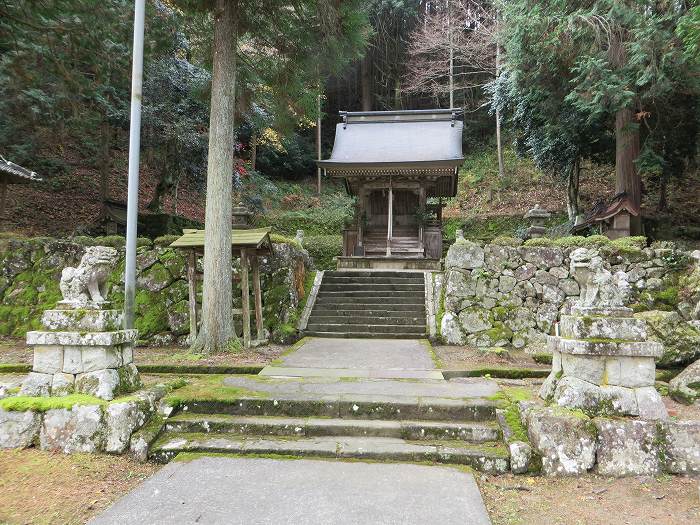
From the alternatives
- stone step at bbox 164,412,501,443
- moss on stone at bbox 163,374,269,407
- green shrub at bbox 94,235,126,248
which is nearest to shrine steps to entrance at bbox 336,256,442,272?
green shrub at bbox 94,235,126,248

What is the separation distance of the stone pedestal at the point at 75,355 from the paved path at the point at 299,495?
1053mm

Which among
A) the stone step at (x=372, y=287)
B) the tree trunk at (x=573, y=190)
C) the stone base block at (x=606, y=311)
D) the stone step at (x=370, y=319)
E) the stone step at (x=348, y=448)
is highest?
the tree trunk at (x=573, y=190)

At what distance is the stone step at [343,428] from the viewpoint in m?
3.45

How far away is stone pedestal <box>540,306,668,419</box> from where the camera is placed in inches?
127

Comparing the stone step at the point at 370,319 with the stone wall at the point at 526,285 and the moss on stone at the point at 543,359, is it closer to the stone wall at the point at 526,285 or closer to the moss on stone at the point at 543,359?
the stone wall at the point at 526,285

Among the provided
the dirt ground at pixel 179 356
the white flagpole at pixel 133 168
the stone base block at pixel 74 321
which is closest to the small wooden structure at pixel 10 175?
the dirt ground at pixel 179 356

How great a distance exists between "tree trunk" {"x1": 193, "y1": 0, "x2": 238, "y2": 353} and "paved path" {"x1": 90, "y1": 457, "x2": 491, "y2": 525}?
3531 mm

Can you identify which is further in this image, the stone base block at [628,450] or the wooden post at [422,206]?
the wooden post at [422,206]

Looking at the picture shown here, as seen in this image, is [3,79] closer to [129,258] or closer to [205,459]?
[129,258]

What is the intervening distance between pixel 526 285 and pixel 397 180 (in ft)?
24.6

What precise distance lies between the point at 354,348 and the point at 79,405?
13.9 feet

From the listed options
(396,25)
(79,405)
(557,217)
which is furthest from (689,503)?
(396,25)

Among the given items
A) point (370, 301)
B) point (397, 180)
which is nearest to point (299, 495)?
point (370, 301)

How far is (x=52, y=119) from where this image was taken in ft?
39.4
